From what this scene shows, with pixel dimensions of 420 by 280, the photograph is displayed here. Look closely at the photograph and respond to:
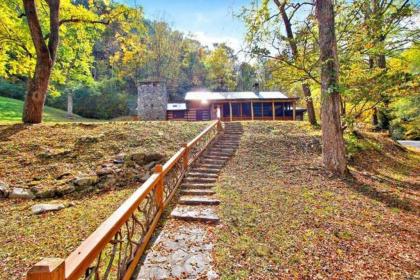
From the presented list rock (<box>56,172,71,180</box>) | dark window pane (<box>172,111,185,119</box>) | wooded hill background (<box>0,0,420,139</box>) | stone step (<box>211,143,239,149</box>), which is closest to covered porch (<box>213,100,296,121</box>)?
dark window pane (<box>172,111,185,119</box>)

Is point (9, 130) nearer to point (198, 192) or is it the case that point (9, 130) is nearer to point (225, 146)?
point (198, 192)

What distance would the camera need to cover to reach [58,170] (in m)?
7.02

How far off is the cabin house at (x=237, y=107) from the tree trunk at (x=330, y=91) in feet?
55.5

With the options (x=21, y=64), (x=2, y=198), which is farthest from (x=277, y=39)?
(x=21, y=64)

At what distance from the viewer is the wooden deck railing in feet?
5.27

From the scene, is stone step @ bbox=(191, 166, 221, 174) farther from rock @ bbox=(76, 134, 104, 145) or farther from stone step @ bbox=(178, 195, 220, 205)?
rock @ bbox=(76, 134, 104, 145)

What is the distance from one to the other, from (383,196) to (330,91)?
2.98 m

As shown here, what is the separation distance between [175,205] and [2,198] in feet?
14.0

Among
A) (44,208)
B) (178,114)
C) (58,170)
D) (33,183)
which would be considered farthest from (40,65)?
(178,114)

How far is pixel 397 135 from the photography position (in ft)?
81.3

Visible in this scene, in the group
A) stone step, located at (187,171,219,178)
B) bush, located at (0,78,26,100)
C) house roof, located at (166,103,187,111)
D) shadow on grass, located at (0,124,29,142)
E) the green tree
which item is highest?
the green tree

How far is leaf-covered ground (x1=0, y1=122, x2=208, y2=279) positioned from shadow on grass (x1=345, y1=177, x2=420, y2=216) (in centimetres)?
566

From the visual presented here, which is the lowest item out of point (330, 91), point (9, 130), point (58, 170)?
point (58, 170)

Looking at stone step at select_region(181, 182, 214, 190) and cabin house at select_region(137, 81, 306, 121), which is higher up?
cabin house at select_region(137, 81, 306, 121)
